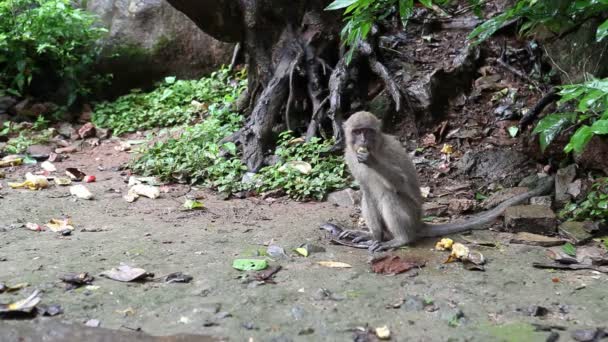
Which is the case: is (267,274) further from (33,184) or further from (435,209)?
(33,184)

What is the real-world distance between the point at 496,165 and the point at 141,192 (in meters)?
4.28

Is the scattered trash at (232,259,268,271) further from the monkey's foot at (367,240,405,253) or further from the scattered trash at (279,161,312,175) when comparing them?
the scattered trash at (279,161,312,175)

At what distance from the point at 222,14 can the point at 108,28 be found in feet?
14.1

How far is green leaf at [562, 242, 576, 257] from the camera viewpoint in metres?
5.67

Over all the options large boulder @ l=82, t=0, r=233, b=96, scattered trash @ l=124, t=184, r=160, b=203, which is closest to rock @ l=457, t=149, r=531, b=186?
scattered trash @ l=124, t=184, r=160, b=203

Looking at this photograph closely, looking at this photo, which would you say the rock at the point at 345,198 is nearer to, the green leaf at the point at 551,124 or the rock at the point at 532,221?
the rock at the point at 532,221

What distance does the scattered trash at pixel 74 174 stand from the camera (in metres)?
8.49

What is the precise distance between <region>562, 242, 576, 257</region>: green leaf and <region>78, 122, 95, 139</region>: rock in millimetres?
7718

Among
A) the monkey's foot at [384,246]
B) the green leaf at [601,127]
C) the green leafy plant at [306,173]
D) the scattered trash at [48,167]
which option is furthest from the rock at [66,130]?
the green leaf at [601,127]

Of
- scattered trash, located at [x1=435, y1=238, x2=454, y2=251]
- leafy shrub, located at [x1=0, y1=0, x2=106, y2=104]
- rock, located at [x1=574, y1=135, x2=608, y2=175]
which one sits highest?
leafy shrub, located at [x1=0, y1=0, x2=106, y2=104]

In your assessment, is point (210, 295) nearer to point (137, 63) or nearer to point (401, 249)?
point (401, 249)

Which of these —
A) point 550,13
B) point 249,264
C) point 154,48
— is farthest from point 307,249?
point 154,48

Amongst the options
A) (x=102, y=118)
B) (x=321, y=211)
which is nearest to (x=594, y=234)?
(x=321, y=211)

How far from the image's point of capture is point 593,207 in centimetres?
635
